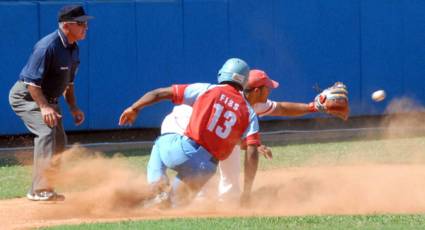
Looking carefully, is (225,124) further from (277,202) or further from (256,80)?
(277,202)

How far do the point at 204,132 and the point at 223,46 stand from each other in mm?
6868

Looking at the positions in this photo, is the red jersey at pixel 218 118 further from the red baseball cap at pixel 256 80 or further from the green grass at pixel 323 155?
the green grass at pixel 323 155

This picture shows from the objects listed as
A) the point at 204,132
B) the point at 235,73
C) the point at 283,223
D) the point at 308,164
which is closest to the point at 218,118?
the point at 204,132

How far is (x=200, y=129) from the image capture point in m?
8.17

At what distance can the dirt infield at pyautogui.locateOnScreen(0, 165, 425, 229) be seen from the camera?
26.5 feet

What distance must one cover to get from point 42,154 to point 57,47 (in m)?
1.06

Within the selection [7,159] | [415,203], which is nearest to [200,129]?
[415,203]

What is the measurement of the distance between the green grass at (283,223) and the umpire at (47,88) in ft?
5.22

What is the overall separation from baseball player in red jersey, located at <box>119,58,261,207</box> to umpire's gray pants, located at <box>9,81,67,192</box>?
1006mm

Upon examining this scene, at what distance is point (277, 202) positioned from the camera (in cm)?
891

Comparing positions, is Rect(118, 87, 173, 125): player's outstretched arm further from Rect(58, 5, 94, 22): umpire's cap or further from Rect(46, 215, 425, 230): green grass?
Rect(58, 5, 94, 22): umpire's cap

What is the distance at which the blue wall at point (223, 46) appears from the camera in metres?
13.8

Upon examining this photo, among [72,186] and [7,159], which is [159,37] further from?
[72,186]

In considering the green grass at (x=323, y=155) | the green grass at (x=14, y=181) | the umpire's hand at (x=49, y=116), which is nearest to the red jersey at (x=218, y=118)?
the umpire's hand at (x=49, y=116)
